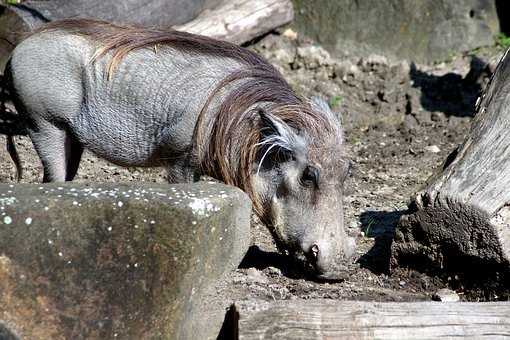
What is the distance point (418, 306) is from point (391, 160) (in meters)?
3.03

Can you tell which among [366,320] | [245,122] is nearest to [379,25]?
[245,122]

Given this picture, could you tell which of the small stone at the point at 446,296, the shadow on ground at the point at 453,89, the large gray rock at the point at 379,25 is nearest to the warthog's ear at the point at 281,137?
the small stone at the point at 446,296

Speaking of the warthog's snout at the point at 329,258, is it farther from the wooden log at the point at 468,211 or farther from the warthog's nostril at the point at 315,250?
the wooden log at the point at 468,211

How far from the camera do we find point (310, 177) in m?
3.82

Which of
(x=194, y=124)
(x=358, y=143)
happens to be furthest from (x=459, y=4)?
(x=194, y=124)

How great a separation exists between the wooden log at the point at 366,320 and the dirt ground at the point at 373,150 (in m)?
0.22

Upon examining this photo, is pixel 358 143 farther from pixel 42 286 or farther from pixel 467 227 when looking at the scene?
pixel 42 286

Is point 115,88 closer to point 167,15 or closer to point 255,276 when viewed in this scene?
point 255,276

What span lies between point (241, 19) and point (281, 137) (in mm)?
3047

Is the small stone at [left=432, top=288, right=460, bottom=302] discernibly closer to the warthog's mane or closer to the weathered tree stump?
the warthog's mane

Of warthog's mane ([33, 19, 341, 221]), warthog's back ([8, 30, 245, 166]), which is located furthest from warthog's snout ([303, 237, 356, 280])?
warthog's back ([8, 30, 245, 166])

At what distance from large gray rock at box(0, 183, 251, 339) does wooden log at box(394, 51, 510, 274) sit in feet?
3.62

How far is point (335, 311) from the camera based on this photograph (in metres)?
2.85

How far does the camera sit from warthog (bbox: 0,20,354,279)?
3.83 metres
